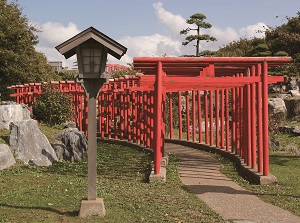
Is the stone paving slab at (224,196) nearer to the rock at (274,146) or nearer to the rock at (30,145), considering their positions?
the rock at (30,145)

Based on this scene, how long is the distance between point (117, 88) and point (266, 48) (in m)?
20.0

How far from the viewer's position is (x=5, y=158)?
38.2 ft

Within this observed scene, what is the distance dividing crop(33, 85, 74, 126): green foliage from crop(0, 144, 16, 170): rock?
9.87 meters

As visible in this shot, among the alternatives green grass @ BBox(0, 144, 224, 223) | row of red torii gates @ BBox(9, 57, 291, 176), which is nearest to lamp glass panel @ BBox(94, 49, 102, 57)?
green grass @ BBox(0, 144, 224, 223)

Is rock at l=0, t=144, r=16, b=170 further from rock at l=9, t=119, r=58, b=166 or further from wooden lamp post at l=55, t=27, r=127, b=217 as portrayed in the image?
wooden lamp post at l=55, t=27, r=127, b=217

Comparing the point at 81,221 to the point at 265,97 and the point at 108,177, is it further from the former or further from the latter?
the point at 265,97

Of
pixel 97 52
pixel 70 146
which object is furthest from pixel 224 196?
pixel 70 146

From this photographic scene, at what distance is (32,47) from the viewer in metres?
32.5

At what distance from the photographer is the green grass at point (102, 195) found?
7.22 meters

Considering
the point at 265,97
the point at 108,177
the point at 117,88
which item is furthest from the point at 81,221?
the point at 117,88

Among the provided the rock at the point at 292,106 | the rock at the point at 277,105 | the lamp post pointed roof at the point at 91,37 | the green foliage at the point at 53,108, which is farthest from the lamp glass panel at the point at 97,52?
the rock at the point at 292,106

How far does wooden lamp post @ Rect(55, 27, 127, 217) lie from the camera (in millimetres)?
7094

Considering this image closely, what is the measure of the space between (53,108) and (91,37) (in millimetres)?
15289

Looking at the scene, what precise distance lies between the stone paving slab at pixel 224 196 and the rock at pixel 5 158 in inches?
178
